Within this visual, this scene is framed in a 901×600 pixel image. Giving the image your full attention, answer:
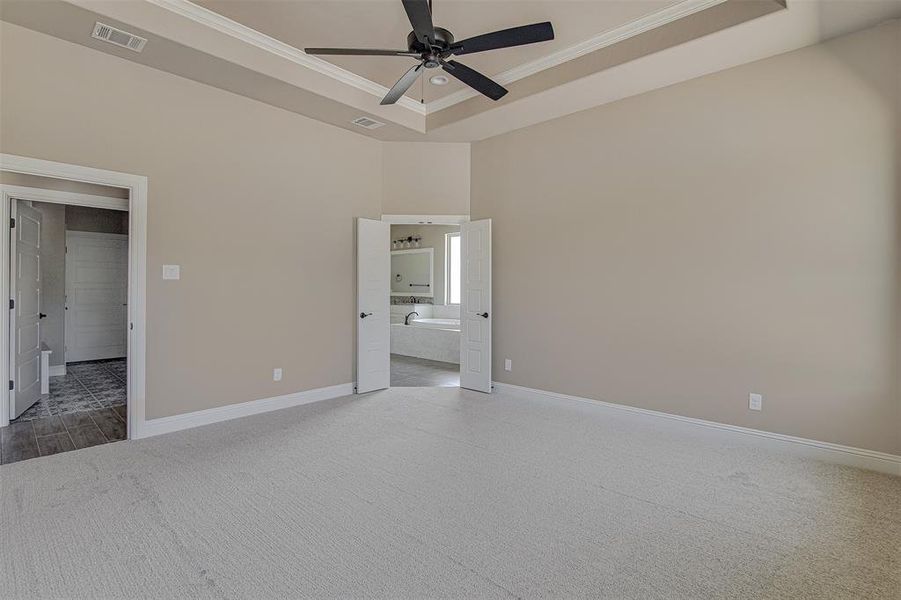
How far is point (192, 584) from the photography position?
1.81 meters

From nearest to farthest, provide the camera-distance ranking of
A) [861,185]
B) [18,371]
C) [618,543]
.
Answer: [618,543] < [861,185] < [18,371]

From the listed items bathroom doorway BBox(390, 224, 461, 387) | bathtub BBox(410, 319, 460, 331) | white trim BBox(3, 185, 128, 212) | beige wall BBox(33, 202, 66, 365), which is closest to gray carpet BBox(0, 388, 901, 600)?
white trim BBox(3, 185, 128, 212)

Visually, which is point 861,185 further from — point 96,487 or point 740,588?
point 96,487

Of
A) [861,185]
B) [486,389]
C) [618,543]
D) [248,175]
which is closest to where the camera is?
[618,543]

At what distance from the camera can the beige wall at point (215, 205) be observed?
10.6 feet

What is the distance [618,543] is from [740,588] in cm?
49

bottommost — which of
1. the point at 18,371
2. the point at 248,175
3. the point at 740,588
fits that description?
the point at 740,588

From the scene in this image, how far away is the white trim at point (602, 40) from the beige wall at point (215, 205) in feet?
6.19

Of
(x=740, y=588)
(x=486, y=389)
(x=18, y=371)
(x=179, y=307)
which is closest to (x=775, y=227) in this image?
(x=740, y=588)

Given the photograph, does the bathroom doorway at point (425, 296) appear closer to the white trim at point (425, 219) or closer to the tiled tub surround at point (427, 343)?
the tiled tub surround at point (427, 343)

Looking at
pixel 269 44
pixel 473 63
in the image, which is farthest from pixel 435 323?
pixel 269 44

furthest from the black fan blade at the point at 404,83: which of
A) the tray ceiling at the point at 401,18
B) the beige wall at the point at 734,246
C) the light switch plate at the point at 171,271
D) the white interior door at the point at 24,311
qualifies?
the white interior door at the point at 24,311

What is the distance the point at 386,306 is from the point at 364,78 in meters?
2.51

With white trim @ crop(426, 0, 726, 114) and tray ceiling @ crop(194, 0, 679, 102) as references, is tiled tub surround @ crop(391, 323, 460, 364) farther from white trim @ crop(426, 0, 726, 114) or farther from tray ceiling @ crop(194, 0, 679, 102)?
tray ceiling @ crop(194, 0, 679, 102)
